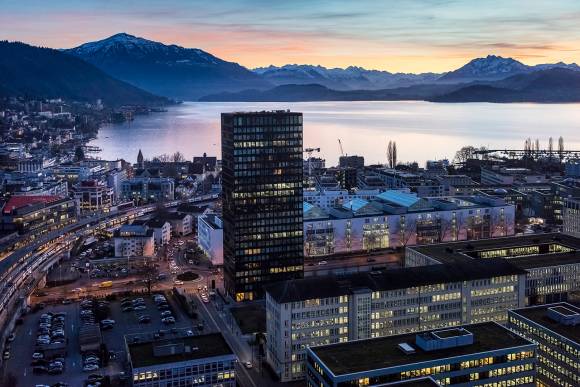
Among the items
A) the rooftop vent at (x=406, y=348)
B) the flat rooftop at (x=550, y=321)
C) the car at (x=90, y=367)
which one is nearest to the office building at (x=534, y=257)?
the flat rooftop at (x=550, y=321)

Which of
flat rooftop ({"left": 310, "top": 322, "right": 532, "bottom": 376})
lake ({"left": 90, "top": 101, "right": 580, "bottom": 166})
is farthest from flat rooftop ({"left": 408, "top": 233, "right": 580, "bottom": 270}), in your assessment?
lake ({"left": 90, "top": 101, "right": 580, "bottom": 166})

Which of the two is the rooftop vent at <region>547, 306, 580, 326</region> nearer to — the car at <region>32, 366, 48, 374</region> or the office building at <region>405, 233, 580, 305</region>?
the office building at <region>405, 233, 580, 305</region>

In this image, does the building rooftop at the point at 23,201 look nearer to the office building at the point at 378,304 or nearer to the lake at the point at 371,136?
the office building at the point at 378,304

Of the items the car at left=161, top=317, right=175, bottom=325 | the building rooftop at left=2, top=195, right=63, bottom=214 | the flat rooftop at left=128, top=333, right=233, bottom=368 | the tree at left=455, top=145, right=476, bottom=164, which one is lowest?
the car at left=161, top=317, right=175, bottom=325

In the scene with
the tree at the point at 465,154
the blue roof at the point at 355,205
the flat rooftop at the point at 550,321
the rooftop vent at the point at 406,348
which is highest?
the tree at the point at 465,154

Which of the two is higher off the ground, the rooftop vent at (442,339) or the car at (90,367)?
the rooftop vent at (442,339)

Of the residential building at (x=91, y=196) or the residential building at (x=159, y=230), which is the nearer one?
the residential building at (x=159, y=230)
